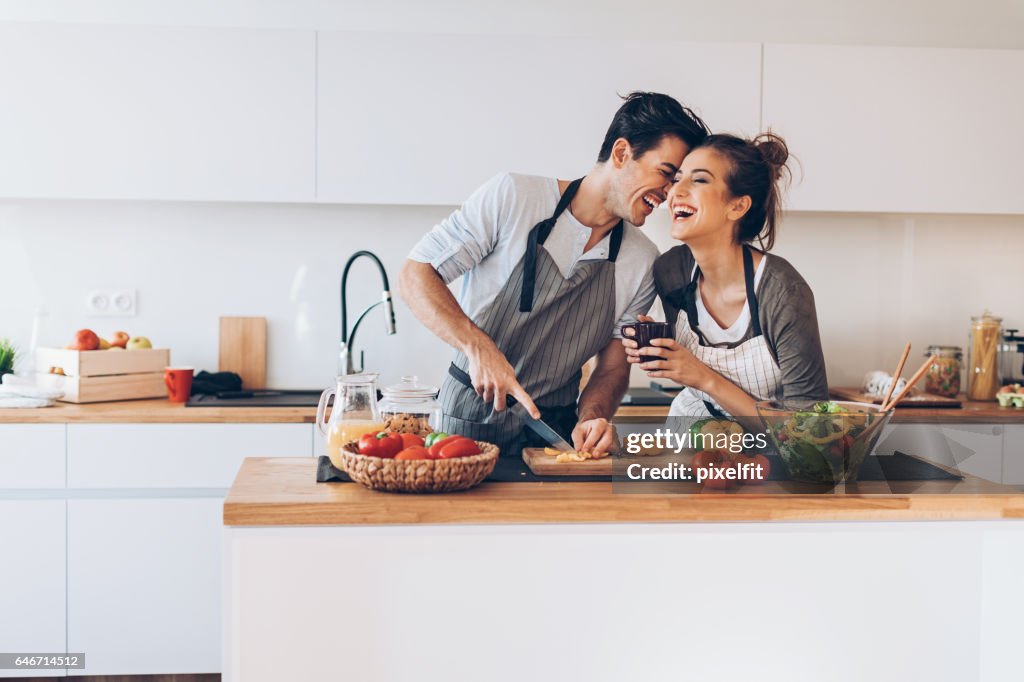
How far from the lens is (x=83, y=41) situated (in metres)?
3.06

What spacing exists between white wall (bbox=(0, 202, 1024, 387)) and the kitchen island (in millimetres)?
1758

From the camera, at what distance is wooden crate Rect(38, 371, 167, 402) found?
310 centimetres

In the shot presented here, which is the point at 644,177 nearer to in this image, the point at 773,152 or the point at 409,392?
the point at 773,152

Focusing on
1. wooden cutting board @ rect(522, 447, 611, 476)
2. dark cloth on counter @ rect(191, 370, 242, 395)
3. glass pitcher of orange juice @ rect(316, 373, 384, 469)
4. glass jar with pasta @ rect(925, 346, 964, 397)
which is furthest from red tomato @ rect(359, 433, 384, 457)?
glass jar with pasta @ rect(925, 346, 964, 397)

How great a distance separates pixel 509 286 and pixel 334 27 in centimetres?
152

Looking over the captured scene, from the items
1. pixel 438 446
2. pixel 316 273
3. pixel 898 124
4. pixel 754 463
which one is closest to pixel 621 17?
pixel 898 124

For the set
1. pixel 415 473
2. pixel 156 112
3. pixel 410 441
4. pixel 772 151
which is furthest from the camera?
pixel 156 112

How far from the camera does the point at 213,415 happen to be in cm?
297

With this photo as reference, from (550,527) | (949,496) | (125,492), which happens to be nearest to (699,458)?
(550,527)

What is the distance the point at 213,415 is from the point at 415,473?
1527mm

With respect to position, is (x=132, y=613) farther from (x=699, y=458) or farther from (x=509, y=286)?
(x=699, y=458)

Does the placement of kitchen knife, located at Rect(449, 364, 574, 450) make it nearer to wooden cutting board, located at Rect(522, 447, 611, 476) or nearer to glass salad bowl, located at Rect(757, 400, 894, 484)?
wooden cutting board, located at Rect(522, 447, 611, 476)

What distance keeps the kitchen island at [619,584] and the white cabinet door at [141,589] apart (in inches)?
54.6

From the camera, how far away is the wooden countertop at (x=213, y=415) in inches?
115
